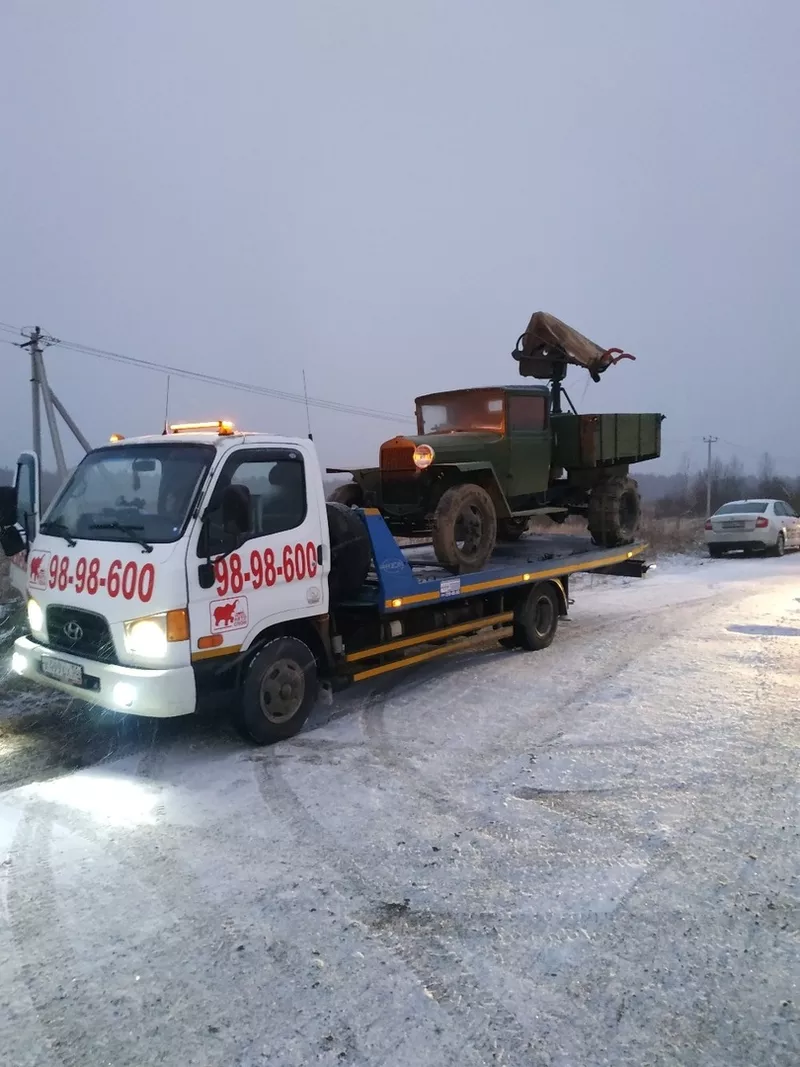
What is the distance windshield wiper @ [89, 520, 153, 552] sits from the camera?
16.2 ft

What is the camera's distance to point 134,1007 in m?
2.88

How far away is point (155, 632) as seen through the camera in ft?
15.9

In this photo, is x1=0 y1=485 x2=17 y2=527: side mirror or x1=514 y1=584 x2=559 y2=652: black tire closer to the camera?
x1=0 y1=485 x2=17 y2=527: side mirror

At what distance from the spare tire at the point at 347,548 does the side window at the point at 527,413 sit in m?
2.83

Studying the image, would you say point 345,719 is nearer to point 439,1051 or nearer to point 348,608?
point 348,608

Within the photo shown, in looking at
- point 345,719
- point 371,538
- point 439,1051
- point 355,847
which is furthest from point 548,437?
point 439,1051

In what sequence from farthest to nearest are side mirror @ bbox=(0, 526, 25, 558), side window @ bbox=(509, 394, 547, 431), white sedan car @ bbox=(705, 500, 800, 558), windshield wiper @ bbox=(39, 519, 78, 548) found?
white sedan car @ bbox=(705, 500, 800, 558), side window @ bbox=(509, 394, 547, 431), side mirror @ bbox=(0, 526, 25, 558), windshield wiper @ bbox=(39, 519, 78, 548)

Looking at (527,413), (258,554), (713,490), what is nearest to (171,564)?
(258,554)

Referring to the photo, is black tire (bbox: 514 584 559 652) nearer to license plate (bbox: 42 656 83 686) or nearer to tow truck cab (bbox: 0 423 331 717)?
tow truck cab (bbox: 0 423 331 717)

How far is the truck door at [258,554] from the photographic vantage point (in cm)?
502

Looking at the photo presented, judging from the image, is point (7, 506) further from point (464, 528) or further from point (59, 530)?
point (464, 528)

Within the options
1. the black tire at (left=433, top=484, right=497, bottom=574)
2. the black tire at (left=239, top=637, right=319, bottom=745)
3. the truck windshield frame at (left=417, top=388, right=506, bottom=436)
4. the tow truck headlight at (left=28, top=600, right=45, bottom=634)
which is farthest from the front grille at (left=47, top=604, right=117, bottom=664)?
the truck windshield frame at (left=417, top=388, right=506, bottom=436)

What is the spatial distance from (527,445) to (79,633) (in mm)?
5274

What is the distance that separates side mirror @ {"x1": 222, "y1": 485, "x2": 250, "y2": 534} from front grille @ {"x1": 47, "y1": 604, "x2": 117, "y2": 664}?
1038 millimetres
